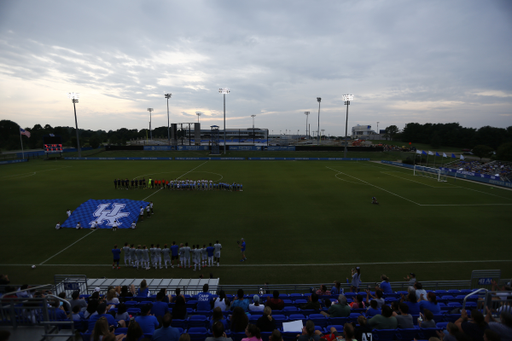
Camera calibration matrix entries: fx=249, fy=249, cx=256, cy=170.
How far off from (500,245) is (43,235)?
3086 cm

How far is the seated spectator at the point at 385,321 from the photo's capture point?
5.72 metres

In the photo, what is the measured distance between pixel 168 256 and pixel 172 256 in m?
0.25

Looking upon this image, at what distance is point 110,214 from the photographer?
66.8ft

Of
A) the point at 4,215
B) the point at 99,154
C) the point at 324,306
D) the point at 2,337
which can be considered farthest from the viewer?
the point at 99,154

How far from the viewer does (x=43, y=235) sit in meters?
17.5

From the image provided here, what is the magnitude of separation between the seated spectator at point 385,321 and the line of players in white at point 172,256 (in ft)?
30.5

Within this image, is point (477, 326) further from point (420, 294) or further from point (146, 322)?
point (146, 322)

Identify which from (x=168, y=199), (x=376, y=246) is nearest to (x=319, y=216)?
(x=376, y=246)

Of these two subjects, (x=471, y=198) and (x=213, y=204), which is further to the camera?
(x=471, y=198)

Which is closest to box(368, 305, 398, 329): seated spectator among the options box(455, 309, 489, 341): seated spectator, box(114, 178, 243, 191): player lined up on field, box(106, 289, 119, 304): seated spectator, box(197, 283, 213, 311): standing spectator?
box(455, 309, 489, 341): seated spectator

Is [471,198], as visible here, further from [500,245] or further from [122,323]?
[122,323]

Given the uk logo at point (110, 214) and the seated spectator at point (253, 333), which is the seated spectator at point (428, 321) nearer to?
the seated spectator at point (253, 333)

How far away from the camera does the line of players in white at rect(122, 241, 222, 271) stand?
13.6 meters

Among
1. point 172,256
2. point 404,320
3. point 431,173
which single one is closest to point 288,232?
point 172,256
